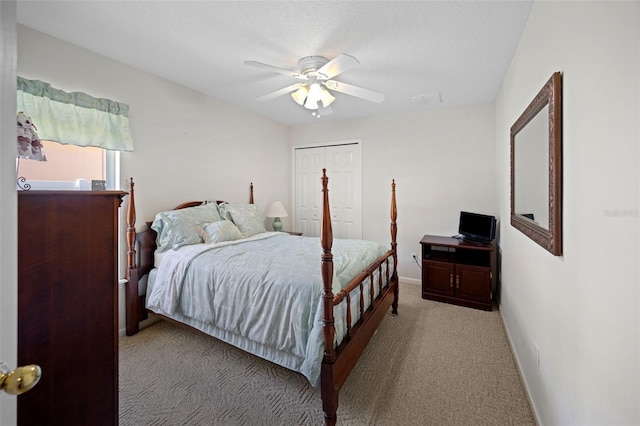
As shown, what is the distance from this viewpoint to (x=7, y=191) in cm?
63

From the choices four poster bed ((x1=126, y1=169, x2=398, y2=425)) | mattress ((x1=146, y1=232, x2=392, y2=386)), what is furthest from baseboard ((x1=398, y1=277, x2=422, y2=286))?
mattress ((x1=146, y1=232, x2=392, y2=386))

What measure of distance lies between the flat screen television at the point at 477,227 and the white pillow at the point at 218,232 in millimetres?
2849

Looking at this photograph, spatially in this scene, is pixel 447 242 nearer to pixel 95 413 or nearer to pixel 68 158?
pixel 95 413

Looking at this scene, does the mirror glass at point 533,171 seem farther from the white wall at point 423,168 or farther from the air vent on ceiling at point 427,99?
the white wall at point 423,168

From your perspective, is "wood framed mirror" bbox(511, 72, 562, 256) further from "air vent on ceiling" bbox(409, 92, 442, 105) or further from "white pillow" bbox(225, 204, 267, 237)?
"white pillow" bbox(225, 204, 267, 237)

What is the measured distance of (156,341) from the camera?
249cm

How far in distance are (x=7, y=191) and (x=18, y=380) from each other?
Result: 0.42 metres

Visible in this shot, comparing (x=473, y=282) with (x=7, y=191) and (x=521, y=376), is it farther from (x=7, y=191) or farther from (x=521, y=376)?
(x=7, y=191)

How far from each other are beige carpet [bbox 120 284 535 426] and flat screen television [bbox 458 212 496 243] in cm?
107

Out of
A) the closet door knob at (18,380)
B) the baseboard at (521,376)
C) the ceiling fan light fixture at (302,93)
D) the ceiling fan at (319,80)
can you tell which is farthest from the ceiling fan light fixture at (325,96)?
the baseboard at (521,376)

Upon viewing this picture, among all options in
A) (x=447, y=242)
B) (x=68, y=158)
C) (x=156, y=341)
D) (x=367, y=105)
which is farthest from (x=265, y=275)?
(x=367, y=105)

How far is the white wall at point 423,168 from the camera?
3.62 m

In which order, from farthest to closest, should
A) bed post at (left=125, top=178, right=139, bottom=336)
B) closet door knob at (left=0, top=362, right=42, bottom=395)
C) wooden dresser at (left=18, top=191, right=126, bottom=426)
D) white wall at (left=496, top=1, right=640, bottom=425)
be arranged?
1. bed post at (left=125, top=178, right=139, bottom=336)
2. wooden dresser at (left=18, top=191, right=126, bottom=426)
3. white wall at (left=496, top=1, right=640, bottom=425)
4. closet door knob at (left=0, top=362, right=42, bottom=395)

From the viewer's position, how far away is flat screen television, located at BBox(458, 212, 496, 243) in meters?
3.19
